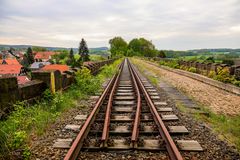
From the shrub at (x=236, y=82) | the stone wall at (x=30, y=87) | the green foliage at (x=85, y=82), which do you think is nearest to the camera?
the stone wall at (x=30, y=87)

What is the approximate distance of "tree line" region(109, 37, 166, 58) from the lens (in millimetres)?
116312

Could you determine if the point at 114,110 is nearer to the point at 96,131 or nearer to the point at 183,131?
the point at 96,131

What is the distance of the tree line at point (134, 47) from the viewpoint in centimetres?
11631

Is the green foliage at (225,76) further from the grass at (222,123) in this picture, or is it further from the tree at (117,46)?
the tree at (117,46)

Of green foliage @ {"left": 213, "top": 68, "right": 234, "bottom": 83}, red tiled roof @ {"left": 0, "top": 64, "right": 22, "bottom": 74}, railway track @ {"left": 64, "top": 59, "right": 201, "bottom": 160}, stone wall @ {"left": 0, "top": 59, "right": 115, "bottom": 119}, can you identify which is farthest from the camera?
red tiled roof @ {"left": 0, "top": 64, "right": 22, "bottom": 74}

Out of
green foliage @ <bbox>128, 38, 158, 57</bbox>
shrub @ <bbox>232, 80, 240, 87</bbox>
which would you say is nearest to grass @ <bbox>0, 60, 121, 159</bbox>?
shrub @ <bbox>232, 80, 240, 87</bbox>

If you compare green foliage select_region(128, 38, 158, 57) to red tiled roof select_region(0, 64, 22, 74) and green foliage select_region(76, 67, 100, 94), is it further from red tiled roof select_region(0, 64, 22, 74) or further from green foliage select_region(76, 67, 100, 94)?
green foliage select_region(76, 67, 100, 94)

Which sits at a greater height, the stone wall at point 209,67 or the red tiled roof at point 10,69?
the stone wall at point 209,67

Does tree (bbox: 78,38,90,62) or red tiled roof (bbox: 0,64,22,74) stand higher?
tree (bbox: 78,38,90,62)

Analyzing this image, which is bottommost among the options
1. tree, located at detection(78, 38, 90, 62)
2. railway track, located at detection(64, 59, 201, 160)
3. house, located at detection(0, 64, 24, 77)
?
house, located at detection(0, 64, 24, 77)

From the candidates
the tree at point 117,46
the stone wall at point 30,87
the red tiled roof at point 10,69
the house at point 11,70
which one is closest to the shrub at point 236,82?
the stone wall at point 30,87

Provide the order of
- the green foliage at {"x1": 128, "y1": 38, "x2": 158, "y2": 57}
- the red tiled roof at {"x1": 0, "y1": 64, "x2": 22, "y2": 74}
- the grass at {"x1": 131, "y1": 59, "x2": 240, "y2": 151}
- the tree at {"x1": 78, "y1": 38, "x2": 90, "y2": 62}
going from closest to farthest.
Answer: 1. the grass at {"x1": 131, "y1": 59, "x2": 240, "y2": 151}
2. the red tiled roof at {"x1": 0, "y1": 64, "x2": 22, "y2": 74}
3. the tree at {"x1": 78, "y1": 38, "x2": 90, "y2": 62}
4. the green foliage at {"x1": 128, "y1": 38, "x2": 158, "y2": 57}

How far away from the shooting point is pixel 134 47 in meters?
126

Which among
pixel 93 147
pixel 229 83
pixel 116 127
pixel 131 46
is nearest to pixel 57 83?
pixel 116 127
